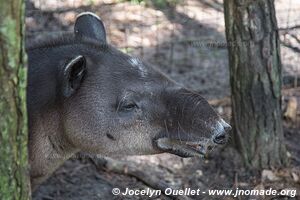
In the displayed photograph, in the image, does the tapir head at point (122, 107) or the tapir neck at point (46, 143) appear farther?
the tapir neck at point (46, 143)

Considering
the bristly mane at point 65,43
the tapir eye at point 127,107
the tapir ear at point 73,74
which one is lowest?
the tapir eye at point 127,107

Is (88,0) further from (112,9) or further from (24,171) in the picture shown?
(24,171)

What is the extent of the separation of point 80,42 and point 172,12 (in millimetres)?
5069

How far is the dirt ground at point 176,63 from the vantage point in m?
5.60

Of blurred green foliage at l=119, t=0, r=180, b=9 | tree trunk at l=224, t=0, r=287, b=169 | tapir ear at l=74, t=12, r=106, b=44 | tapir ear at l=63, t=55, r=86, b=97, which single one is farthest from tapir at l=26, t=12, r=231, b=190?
blurred green foliage at l=119, t=0, r=180, b=9

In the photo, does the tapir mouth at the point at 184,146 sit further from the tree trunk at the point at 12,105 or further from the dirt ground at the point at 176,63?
the dirt ground at the point at 176,63

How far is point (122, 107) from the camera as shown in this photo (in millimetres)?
3959

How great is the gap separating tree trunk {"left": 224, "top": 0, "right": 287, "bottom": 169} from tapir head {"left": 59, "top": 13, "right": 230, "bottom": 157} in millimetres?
Answer: 1557

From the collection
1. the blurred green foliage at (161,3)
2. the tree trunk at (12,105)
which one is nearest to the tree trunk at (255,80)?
the tree trunk at (12,105)

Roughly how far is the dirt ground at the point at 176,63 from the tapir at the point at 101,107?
1.39 meters

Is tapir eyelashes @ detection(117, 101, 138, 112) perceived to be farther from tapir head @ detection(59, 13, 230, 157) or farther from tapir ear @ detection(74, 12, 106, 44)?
tapir ear @ detection(74, 12, 106, 44)

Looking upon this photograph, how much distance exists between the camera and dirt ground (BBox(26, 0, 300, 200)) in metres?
5.60

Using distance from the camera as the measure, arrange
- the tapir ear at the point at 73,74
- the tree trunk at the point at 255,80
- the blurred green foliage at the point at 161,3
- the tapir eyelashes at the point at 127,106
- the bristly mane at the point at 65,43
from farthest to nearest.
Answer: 1. the blurred green foliage at the point at 161,3
2. the tree trunk at the point at 255,80
3. the bristly mane at the point at 65,43
4. the tapir eyelashes at the point at 127,106
5. the tapir ear at the point at 73,74

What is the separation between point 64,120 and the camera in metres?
3.96
